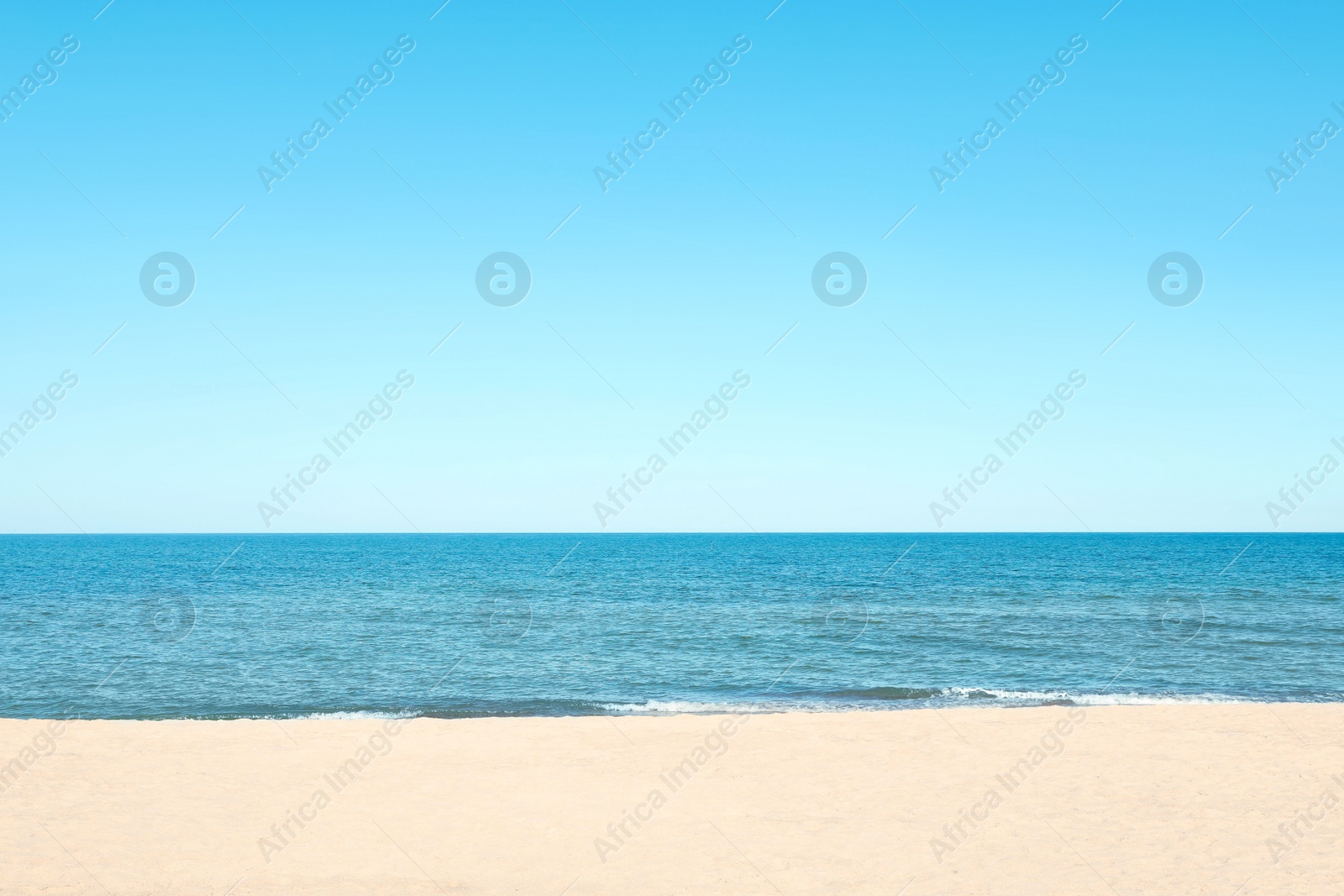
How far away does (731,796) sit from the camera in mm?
12531

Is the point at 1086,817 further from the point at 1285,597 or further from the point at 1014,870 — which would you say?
the point at 1285,597

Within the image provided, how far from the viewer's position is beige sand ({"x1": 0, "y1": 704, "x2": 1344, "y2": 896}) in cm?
973

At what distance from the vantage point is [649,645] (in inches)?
1190

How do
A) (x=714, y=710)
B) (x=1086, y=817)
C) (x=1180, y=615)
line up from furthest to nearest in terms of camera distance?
1. (x=1180, y=615)
2. (x=714, y=710)
3. (x=1086, y=817)

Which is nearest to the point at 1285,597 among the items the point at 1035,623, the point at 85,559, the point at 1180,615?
the point at 1180,615

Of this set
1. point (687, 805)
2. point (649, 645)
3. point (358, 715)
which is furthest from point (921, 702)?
point (358, 715)

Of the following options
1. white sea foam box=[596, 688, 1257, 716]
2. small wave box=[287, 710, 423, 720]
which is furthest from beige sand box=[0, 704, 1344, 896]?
white sea foam box=[596, 688, 1257, 716]

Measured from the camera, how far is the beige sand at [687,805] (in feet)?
31.9

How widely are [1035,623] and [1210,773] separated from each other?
75.5 ft

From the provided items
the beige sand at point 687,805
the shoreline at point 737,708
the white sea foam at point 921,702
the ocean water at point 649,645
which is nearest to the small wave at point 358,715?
the shoreline at point 737,708

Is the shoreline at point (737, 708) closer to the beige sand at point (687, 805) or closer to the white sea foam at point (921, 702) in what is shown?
the white sea foam at point (921, 702)

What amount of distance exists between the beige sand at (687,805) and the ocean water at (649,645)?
4.46m

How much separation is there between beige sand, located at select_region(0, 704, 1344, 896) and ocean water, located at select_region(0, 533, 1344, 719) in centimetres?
446

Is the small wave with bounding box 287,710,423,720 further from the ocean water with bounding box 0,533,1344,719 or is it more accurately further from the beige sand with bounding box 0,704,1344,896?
the beige sand with bounding box 0,704,1344,896
